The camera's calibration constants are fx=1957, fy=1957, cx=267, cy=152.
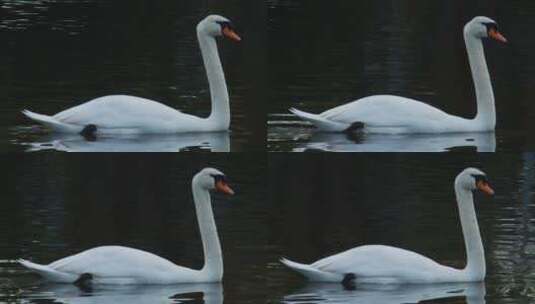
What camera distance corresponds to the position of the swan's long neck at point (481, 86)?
17141 mm

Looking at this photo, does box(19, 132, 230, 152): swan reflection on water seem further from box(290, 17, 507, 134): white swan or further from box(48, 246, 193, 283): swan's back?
box(48, 246, 193, 283): swan's back

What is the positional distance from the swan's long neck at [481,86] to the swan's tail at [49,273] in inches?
166

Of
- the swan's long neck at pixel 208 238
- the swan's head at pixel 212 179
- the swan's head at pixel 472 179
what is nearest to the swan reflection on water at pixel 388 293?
the swan's long neck at pixel 208 238

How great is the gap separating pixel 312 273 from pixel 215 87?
2919 millimetres

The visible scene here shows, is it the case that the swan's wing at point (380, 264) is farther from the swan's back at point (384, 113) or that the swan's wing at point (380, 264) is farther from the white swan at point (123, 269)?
the swan's back at point (384, 113)

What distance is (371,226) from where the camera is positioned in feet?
56.9

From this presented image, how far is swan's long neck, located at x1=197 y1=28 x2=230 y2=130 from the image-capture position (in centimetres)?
1683

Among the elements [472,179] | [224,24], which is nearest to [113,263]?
[472,179]

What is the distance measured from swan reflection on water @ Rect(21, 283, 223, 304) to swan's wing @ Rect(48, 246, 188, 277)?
12 centimetres

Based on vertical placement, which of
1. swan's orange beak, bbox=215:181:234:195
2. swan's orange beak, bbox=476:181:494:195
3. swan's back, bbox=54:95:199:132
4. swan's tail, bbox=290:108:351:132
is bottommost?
swan's orange beak, bbox=476:181:494:195

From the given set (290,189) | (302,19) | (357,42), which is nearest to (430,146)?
(290,189)

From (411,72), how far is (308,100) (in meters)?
2.57

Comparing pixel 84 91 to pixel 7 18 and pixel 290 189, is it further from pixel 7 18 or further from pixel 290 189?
pixel 7 18

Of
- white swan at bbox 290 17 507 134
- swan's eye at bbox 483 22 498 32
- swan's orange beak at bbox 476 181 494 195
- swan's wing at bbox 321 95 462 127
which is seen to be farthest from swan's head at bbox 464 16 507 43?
swan's orange beak at bbox 476 181 494 195
